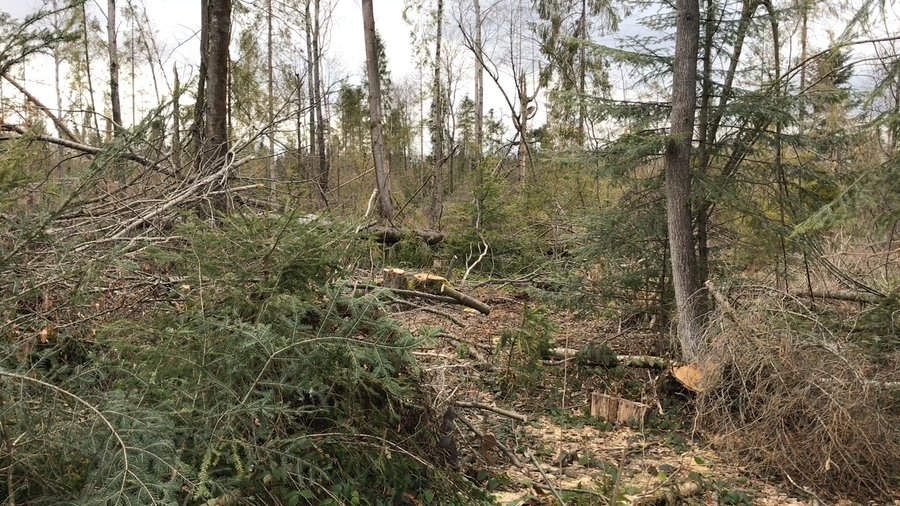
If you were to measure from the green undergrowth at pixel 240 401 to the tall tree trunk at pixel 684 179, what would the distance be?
3398 millimetres

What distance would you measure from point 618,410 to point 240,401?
3512mm

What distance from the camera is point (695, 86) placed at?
17.7 ft

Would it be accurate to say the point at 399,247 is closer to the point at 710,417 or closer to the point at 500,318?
the point at 500,318

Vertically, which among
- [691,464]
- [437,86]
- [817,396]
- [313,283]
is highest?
[437,86]

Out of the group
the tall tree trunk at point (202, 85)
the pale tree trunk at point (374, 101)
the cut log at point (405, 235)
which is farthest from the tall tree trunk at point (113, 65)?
the tall tree trunk at point (202, 85)

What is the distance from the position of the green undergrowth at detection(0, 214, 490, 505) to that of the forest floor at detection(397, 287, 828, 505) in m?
0.51

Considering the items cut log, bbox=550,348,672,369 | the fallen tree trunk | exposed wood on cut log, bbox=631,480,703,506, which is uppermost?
the fallen tree trunk

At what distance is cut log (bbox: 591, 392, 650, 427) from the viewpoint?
4.80m

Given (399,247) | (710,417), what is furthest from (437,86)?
(710,417)

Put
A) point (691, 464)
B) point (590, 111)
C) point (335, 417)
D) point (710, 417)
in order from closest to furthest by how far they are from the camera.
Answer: point (335, 417) → point (691, 464) → point (710, 417) → point (590, 111)

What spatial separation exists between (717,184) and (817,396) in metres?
2.25

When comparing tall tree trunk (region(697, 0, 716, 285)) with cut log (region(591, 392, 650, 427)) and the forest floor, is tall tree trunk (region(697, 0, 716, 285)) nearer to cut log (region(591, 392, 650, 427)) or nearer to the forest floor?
the forest floor

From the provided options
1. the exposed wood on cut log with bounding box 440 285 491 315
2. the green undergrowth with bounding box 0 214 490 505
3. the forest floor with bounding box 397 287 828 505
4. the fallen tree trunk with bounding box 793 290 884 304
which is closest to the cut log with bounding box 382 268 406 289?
the forest floor with bounding box 397 287 828 505

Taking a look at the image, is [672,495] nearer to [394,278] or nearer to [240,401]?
[240,401]
